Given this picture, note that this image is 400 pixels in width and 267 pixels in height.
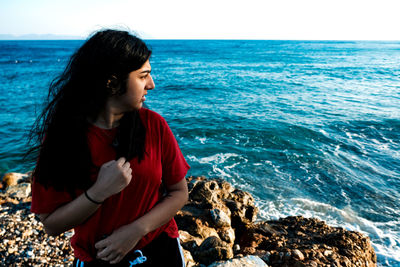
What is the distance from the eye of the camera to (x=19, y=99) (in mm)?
20328

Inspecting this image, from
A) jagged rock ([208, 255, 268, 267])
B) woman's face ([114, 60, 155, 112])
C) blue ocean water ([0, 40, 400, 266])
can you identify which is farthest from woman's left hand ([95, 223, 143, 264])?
jagged rock ([208, 255, 268, 267])

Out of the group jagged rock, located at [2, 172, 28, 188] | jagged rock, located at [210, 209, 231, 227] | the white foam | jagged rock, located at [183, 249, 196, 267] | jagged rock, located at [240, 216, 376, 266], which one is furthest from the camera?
the white foam

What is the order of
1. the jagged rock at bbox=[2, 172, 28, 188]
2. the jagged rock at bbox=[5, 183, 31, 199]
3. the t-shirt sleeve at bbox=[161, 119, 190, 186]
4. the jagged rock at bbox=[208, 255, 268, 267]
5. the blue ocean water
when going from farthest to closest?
the jagged rock at bbox=[2, 172, 28, 188] → the blue ocean water → the jagged rock at bbox=[5, 183, 31, 199] → the jagged rock at bbox=[208, 255, 268, 267] → the t-shirt sleeve at bbox=[161, 119, 190, 186]

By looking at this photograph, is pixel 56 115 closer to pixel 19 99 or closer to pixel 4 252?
pixel 4 252

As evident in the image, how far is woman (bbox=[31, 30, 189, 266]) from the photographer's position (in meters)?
1.46

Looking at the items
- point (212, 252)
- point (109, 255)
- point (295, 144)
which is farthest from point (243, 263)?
point (295, 144)

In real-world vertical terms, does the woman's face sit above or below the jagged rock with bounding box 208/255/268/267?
above

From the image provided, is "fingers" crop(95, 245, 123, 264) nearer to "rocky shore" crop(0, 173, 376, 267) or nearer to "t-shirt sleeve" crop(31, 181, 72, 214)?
"t-shirt sleeve" crop(31, 181, 72, 214)

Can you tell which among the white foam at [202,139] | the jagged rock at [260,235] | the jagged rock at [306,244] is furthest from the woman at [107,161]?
the white foam at [202,139]

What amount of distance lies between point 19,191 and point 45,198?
6819 millimetres

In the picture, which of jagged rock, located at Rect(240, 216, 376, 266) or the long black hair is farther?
jagged rock, located at Rect(240, 216, 376, 266)

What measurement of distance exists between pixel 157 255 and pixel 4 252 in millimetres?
3865

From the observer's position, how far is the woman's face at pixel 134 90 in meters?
1.60

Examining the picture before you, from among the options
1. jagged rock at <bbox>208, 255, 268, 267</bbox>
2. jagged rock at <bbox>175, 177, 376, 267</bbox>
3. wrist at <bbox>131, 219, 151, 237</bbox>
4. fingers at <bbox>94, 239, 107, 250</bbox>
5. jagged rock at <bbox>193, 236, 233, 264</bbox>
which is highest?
wrist at <bbox>131, 219, 151, 237</bbox>
